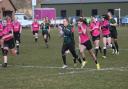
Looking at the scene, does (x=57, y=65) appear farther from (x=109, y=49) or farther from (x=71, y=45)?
(x=109, y=49)

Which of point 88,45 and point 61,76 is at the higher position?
point 88,45

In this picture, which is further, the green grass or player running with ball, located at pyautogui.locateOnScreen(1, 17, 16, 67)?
player running with ball, located at pyautogui.locateOnScreen(1, 17, 16, 67)

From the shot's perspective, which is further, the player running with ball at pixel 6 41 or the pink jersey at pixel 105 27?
the pink jersey at pixel 105 27

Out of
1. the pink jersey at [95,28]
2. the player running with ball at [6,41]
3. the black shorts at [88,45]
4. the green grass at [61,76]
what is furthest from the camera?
the pink jersey at [95,28]

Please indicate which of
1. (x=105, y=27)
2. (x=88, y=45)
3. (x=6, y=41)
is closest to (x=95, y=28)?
(x=105, y=27)

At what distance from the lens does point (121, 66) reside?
18.5 m

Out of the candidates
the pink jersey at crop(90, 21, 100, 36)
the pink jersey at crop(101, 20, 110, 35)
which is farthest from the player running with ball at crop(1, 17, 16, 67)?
the pink jersey at crop(101, 20, 110, 35)

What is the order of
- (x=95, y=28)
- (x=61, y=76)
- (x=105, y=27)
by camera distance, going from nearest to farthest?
(x=61, y=76), (x=95, y=28), (x=105, y=27)

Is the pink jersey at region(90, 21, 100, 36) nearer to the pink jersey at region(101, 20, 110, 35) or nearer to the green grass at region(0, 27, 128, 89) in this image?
the pink jersey at region(101, 20, 110, 35)

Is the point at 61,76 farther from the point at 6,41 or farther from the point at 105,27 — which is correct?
the point at 105,27

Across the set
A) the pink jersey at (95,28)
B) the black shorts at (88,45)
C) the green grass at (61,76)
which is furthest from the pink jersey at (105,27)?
the black shorts at (88,45)

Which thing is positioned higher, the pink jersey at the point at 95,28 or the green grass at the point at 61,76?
the pink jersey at the point at 95,28

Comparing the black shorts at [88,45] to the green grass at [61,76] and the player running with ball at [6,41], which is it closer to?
the green grass at [61,76]

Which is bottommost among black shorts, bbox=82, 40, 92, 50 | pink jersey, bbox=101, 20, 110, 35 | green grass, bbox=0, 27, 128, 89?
green grass, bbox=0, 27, 128, 89
